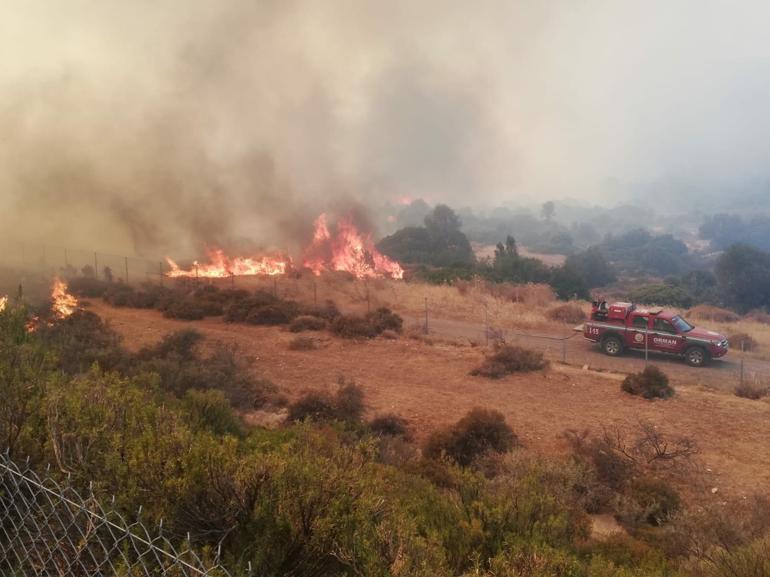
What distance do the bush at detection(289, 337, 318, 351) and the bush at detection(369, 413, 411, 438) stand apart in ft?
25.9

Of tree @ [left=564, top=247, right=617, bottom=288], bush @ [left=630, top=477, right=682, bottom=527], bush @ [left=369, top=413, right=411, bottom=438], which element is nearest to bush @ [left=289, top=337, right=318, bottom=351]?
bush @ [left=369, top=413, right=411, bottom=438]

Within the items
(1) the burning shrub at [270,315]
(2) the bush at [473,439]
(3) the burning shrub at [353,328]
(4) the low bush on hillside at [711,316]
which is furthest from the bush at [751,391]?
(1) the burning shrub at [270,315]

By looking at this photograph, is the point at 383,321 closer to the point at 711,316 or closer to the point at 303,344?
the point at 303,344

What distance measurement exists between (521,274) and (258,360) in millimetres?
31480

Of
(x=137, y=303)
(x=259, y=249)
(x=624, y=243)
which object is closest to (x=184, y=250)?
(x=259, y=249)

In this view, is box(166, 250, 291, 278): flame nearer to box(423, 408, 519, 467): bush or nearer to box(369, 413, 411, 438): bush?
box(369, 413, 411, 438): bush

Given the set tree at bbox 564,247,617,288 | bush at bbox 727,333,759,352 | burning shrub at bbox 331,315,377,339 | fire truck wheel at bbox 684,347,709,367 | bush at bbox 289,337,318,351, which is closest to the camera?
fire truck wheel at bbox 684,347,709,367

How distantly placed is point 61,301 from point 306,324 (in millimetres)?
11809

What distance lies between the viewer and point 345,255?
134 ft

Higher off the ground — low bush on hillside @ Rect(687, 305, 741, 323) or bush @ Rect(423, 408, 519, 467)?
low bush on hillside @ Rect(687, 305, 741, 323)

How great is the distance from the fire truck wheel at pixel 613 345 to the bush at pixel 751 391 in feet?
14.2

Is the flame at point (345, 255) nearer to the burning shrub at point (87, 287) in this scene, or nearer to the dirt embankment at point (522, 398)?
the burning shrub at point (87, 287)

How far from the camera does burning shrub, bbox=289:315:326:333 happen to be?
2220 centimetres

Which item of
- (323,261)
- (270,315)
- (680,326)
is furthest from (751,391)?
(323,261)
